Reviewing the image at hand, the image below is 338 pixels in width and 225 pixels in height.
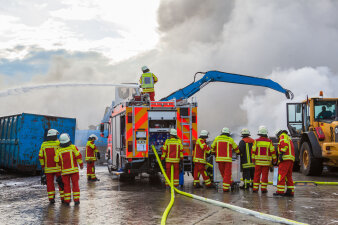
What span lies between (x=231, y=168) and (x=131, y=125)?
3169 mm

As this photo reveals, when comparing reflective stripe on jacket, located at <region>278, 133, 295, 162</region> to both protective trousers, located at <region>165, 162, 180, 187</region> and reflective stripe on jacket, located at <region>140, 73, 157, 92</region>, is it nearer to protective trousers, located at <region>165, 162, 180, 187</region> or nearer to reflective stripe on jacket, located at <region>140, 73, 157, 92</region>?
protective trousers, located at <region>165, 162, 180, 187</region>

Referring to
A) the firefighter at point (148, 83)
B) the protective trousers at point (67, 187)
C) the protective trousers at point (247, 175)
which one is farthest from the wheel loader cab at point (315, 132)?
the protective trousers at point (67, 187)

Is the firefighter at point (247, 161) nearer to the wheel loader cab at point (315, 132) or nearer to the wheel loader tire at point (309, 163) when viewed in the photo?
the wheel loader cab at point (315, 132)

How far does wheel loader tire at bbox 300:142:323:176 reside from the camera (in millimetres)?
13508

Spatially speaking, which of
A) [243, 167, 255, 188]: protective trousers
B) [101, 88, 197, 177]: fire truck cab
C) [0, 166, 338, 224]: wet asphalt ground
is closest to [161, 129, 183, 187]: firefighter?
[0, 166, 338, 224]: wet asphalt ground

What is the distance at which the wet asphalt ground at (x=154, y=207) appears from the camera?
6.75 m

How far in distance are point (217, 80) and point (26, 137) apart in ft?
25.5

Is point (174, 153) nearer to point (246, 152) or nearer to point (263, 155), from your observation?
point (246, 152)

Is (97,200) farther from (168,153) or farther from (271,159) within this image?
(271,159)

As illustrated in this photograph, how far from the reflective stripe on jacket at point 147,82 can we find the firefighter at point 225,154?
3930 mm

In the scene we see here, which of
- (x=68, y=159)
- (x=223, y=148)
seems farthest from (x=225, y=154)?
(x=68, y=159)

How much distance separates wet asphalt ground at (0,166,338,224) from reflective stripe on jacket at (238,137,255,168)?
0.71m

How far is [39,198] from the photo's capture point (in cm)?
964

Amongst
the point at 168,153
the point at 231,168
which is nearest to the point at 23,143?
the point at 168,153
